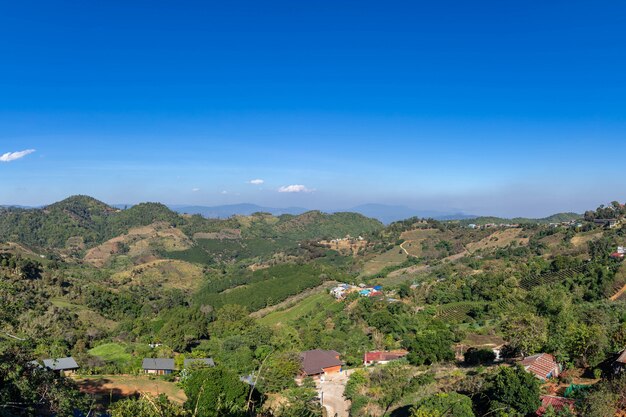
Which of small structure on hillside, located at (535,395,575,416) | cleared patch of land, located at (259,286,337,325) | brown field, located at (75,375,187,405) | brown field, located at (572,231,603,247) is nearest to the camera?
small structure on hillside, located at (535,395,575,416)

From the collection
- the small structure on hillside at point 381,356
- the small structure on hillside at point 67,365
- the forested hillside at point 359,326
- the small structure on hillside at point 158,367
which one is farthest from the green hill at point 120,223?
the small structure on hillside at point 67,365

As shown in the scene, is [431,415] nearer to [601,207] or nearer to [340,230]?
[601,207]

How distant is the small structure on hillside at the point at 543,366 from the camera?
21.2 m

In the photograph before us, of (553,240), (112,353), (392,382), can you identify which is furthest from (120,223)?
(392,382)

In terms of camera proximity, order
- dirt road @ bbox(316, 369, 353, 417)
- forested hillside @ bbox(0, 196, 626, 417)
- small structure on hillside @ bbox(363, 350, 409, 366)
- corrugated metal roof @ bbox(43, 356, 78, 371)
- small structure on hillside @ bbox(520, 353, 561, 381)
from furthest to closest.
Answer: small structure on hillside @ bbox(363, 350, 409, 366) → corrugated metal roof @ bbox(43, 356, 78, 371) → dirt road @ bbox(316, 369, 353, 417) → small structure on hillside @ bbox(520, 353, 561, 381) → forested hillside @ bbox(0, 196, 626, 417)

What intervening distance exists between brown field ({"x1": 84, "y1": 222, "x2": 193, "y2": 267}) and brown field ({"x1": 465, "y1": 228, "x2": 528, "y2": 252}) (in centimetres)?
7918

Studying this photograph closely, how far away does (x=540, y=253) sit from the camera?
2480 inches

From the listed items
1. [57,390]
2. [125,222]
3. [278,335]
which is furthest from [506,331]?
[125,222]

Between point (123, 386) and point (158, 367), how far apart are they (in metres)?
5.60

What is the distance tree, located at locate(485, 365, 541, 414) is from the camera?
1645 centimetres

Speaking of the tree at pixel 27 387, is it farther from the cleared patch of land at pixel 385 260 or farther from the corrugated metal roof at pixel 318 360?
the cleared patch of land at pixel 385 260

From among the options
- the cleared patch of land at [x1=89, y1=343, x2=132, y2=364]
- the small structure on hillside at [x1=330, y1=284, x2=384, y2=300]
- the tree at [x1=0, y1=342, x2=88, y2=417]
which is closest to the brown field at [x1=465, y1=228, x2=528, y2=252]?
the small structure on hillside at [x1=330, y1=284, x2=384, y2=300]

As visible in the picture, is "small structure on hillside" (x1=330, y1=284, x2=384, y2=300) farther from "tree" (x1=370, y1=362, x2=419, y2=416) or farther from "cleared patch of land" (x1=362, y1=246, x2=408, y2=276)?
"tree" (x1=370, y1=362, x2=419, y2=416)

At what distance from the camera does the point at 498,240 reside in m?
81.1
